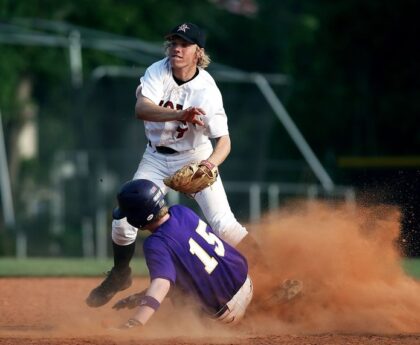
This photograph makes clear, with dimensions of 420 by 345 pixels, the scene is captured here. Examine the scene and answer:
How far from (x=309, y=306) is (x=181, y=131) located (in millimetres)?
1447

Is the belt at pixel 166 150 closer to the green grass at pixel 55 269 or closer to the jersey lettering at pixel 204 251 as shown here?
the jersey lettering at pixel 204 251

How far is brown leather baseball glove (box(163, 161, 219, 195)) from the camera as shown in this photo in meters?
7.43

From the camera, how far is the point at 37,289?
10.5 metres

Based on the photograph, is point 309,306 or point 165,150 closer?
point 309,306

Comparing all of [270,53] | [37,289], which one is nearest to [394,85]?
[37,289]

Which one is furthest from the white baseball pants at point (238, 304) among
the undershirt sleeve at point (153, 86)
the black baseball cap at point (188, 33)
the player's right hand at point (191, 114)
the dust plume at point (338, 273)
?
the black baseball cap at point (188, 33)

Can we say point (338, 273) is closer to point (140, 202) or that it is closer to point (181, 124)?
point (181, 124)

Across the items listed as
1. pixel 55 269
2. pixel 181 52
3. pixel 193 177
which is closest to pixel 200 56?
pixel 181 52

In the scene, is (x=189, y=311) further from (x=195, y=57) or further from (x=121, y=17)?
(x=121, y=17)

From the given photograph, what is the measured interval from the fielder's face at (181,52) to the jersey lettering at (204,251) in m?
1.40

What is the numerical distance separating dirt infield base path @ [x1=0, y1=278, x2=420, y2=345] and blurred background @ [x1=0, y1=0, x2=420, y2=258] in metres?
4.05

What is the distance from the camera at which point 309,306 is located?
7688 millimetres

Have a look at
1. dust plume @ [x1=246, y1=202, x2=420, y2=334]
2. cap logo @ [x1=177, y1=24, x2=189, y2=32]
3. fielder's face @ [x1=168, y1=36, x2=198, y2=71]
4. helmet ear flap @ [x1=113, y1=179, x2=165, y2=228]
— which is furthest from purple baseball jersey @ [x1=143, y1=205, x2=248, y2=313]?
cap logo @ [x1=177, y1=24, x2=189, y2=32]

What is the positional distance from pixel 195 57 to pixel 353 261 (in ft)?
5.80
